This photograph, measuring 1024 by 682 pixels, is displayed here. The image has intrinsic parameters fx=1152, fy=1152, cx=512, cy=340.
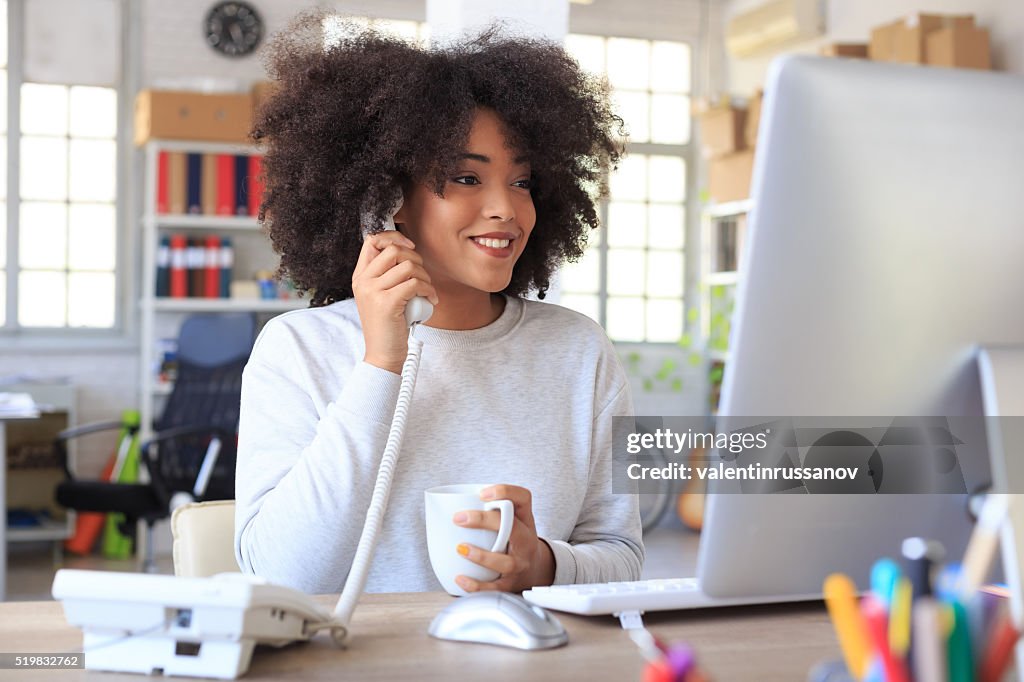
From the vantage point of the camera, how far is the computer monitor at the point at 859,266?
75cm

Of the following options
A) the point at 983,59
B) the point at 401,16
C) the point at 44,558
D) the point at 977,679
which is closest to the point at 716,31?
the point at 401,16

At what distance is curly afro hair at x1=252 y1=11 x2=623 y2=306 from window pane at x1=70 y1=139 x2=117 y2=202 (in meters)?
4.74

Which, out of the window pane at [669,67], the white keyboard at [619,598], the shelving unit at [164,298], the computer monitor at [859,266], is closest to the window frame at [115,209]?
the shelving unit at [164,298]

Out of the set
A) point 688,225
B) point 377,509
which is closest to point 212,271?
point 688,225

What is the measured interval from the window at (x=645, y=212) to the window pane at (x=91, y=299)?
262 cm

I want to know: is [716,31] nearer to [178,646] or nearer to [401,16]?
[401,16]

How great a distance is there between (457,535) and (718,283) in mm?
5637

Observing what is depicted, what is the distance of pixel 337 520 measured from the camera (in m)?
1.32

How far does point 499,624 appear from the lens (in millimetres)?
963

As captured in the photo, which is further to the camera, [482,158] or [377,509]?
[482,158]

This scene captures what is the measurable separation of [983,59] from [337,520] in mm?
3962

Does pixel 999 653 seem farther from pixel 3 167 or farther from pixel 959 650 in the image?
pixel 3 167

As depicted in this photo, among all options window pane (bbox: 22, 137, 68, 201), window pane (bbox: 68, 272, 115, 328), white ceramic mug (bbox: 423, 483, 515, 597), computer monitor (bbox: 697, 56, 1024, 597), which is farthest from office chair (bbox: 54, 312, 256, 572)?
computer monitor (bbox: 697, 56, 1024, 597)

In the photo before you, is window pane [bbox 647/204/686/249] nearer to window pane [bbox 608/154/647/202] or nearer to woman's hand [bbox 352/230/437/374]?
window pane [bbox 608/154/647/202]
